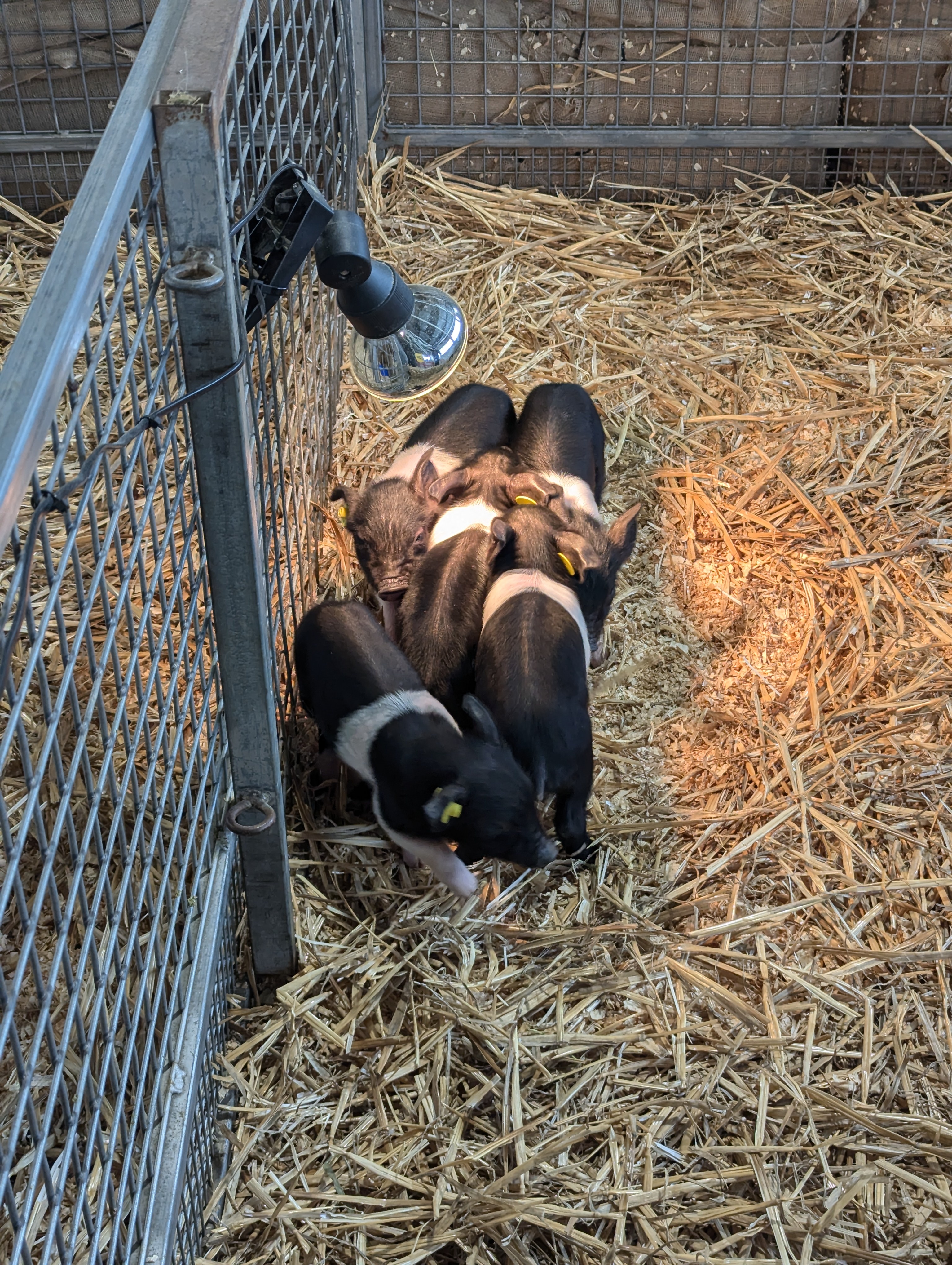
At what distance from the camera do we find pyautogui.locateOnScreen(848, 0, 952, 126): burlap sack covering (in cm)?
484

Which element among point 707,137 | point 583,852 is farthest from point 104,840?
point 707,137

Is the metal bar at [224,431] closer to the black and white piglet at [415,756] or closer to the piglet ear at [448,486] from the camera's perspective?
the black and white piglet at [415,756]

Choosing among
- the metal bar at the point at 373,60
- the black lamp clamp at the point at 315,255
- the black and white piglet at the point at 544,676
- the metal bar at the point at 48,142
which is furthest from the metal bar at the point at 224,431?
the metal bar at the point at 48,142

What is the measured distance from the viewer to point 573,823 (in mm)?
2893

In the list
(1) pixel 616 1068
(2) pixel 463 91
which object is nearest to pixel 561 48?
(2) pixel 463 91

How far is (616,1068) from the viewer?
246 cm

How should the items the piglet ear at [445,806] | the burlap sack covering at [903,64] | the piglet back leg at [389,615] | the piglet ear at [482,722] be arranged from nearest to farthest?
the piglet ear at [445,806] < the piglet ear at [482,722] < the piglet back leg at [389,615] < the burlap sack covering at [903,64]

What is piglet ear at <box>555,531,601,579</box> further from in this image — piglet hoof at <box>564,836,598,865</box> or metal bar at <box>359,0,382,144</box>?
metal bar at <box>359,0,382,144</box>

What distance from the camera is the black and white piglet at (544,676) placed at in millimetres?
2873

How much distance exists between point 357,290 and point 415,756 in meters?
1.13

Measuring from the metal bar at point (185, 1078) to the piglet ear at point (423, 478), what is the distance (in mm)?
1549

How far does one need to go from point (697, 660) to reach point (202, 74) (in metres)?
2.34

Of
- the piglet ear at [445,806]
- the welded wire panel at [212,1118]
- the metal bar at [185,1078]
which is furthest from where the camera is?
the piglet ear at [445,806]

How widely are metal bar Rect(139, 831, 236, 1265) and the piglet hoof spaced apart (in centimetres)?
95
